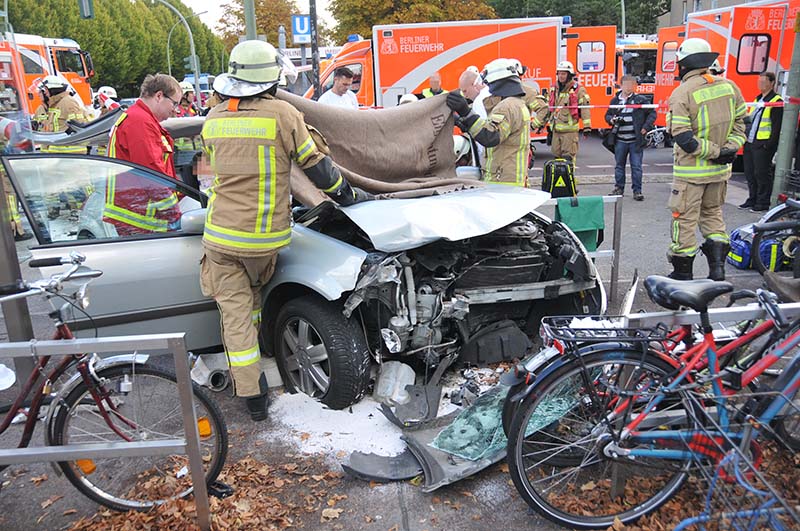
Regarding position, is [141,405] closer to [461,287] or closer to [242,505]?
[242,505]

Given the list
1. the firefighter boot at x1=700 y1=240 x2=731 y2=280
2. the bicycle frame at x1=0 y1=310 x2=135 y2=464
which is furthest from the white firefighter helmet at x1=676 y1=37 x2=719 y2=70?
the bicycle frame at x1=0 y1=310 x2=135 y2=464

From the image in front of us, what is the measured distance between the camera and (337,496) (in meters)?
3.16

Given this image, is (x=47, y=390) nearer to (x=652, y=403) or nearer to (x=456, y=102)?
(x=652, y=403)

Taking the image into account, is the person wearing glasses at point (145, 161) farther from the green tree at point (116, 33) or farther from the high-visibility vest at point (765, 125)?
the green tree at point (116, 33)

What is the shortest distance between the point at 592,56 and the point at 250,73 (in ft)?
48.8

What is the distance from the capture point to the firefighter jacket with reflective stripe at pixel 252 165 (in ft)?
11.7

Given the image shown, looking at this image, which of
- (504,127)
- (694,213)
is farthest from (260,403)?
(694,213)

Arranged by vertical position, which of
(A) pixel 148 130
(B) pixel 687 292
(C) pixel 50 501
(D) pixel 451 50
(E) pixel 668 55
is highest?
(D) pixel 451 50

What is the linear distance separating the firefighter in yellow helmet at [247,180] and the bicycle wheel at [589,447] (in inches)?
67.1

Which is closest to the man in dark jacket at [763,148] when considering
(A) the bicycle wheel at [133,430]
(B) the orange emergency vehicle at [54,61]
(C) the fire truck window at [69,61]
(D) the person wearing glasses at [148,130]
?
(D) the person wearing glasses at [148,130]

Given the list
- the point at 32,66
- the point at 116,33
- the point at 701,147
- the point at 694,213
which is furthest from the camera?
the point at 116,33

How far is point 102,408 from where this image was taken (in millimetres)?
2934

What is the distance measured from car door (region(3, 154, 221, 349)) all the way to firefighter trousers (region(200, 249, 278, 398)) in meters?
0.51

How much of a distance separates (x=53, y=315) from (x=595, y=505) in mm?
2532
